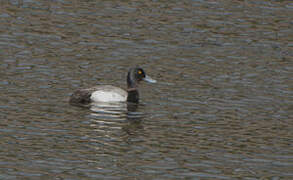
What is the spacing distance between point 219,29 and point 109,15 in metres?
4.76

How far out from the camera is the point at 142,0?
36.4 m

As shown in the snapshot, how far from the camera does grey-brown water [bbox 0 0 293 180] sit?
54.5 ft

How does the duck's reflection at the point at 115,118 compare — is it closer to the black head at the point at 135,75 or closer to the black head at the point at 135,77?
the black head at the point at 135,77

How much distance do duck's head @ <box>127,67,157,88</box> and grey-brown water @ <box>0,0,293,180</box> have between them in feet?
1.59

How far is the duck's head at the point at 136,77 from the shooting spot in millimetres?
24562

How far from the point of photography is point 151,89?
25.2 metres

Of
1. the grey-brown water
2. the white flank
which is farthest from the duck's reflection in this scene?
the white flank

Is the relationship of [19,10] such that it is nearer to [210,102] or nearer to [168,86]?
[168,86]

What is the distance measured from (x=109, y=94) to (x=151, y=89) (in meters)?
2.27

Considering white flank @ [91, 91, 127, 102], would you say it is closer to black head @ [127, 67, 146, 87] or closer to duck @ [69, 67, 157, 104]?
duck @ [69, 67, 157, 104]

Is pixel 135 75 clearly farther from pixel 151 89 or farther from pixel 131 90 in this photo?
pixel 131 90

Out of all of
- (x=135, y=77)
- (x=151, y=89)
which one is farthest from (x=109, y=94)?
(x=151, y=89)

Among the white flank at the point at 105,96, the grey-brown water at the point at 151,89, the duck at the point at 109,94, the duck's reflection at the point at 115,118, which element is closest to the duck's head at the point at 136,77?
the duck at the point at 109,94

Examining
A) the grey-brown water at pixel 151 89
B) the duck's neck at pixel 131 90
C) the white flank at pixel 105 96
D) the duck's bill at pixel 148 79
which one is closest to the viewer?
the grey-brown water at pixel 151 89
